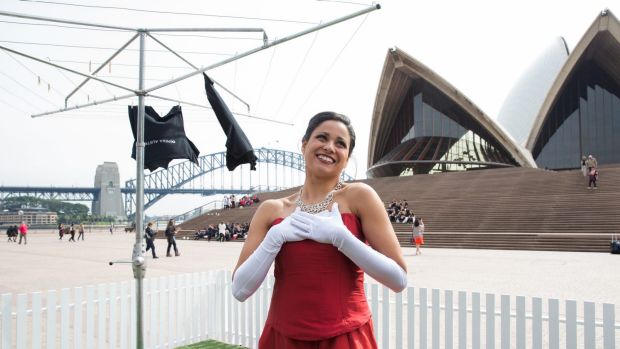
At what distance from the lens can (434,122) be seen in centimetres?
5059

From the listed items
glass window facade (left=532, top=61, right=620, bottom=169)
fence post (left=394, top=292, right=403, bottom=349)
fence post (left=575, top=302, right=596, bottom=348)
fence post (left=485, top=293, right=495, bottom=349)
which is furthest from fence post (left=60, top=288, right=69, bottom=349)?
glass window facade (left=532, top=61, right=620, bottom=169)

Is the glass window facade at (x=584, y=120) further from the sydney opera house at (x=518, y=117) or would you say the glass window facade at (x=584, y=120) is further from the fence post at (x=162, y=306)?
the fence post at (x=162, y=306)

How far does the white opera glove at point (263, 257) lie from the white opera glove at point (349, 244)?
1.5 inches

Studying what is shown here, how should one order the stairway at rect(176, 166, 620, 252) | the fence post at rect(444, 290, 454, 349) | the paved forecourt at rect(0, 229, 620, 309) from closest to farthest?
the fence post at rect(444, 290, 454, 349) → the paved forecourt at rect(0, 229, 620, 309) → the stairway at rect(176, 166, 620, 252)

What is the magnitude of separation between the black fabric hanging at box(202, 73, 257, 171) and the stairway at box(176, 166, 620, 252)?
49.4 ft

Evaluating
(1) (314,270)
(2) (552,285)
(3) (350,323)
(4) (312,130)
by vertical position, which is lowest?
(2) (552,285)

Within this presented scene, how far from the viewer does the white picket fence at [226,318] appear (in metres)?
3.88

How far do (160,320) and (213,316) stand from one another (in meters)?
0.74

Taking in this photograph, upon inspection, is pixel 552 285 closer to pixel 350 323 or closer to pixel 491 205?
pixel 350 323

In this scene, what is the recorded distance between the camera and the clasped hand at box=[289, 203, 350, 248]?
1.75 meters

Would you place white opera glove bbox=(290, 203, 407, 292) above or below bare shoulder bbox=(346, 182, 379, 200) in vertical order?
below

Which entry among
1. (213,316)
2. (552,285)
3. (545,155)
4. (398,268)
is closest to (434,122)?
(545,155)

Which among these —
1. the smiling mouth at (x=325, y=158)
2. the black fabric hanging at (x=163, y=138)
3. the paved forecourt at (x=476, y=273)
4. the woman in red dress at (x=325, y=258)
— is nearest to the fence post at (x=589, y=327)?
the woman in red dress at (x=325, y=258)

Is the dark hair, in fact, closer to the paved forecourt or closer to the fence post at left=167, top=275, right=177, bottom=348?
the fence post at left=167, top=275, right=177, bottom=348
